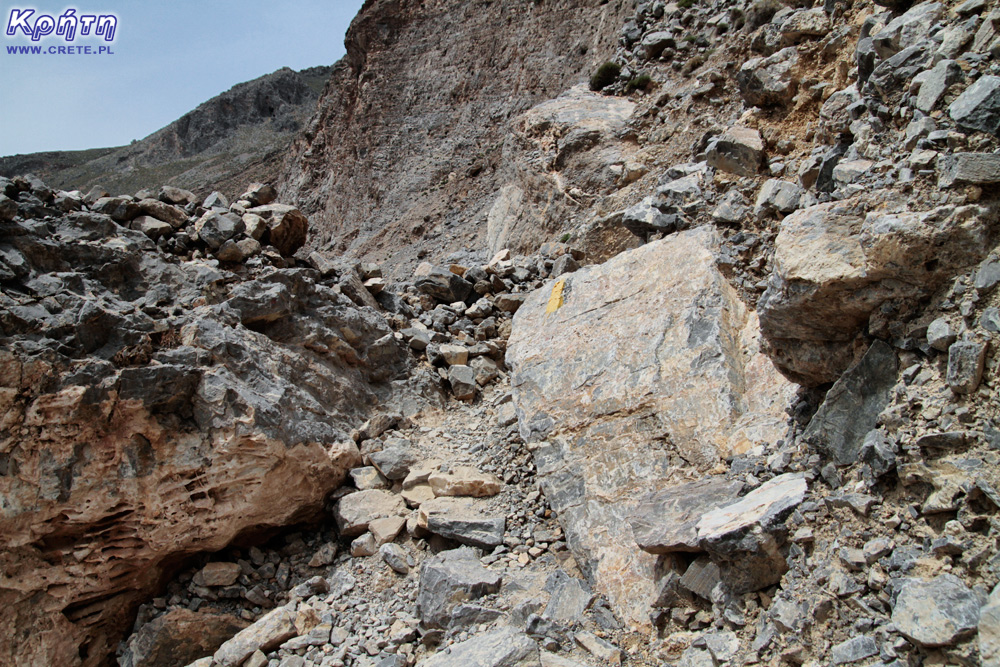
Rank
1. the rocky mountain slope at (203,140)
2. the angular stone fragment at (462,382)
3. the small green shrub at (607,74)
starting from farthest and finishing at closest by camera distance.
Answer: the rocky mountain slope at (203,140) < the small green shrub at (607,74) < the angular stone fragment at (462,382)

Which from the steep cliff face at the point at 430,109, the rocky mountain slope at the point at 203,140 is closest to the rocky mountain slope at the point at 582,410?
the steep cliff face at the point at 430,109

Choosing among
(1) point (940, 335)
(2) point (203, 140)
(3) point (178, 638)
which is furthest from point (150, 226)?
(2) point (203, 140)

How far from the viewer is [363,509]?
6.25m

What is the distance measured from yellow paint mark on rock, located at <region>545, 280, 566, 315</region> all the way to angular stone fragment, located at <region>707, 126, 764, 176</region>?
2.25 meters

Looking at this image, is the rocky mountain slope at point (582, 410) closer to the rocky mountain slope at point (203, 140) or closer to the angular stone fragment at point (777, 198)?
the angular stone fragment at point (777, 198)

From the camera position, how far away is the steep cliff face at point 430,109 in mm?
19219

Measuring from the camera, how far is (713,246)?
6.34m

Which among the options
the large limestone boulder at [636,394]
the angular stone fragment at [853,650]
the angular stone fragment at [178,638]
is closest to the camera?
the angular stone fragment at [853,650]

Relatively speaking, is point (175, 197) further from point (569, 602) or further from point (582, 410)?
point (569, 602)

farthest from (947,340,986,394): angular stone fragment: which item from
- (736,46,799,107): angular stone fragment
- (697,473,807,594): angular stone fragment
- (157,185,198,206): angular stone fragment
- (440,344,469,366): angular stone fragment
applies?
(157,185,198,206): angular stone fragment

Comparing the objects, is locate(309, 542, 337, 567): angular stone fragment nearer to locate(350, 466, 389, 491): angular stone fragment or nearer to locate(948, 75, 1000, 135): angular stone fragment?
locate(350, 466, 389, 491): angular stone fragment

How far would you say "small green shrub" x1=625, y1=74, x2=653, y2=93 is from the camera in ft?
41.3

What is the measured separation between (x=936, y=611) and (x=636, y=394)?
324 centimetres

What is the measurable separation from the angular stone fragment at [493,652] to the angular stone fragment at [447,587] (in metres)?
0.45
